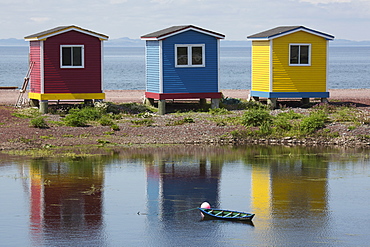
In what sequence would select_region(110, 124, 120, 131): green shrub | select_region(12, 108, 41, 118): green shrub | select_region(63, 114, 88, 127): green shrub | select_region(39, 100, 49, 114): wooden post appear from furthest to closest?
select_region(39, 100, 49, 114): wooden post < select_region(12, 108, 41, 118): green shrub < select_region(63, 114, 88, 127): green shrub < select_region(110, 124, 120, 131): green shrub

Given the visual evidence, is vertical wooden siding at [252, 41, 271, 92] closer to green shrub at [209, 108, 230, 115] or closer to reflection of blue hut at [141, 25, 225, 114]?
reflection of blue hut at [141, 25, 225, 114]

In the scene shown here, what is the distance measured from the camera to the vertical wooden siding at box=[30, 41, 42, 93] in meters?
34.6

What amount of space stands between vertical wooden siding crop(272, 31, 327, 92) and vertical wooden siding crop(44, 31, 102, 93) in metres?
9.01

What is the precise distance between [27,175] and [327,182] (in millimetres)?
9375

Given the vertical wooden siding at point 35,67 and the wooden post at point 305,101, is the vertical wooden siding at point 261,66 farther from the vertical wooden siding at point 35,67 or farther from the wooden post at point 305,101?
the vertical wooden siding at point 35,67

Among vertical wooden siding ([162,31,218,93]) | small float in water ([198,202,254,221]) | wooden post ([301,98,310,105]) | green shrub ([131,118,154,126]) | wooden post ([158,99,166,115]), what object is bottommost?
small float in water ([198,202,254,221])

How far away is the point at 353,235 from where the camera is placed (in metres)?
16.3

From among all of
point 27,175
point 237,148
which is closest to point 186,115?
point 237,148

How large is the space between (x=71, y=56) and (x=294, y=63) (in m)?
11.3

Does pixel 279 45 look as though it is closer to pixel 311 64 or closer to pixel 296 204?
pixel 311 64

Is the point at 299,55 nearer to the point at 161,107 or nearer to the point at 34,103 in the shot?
the point at 161,107

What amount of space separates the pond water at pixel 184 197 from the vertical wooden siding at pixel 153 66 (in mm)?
8028

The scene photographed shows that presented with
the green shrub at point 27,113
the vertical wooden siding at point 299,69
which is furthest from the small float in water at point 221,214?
the vertical wooden siding at point 299,69

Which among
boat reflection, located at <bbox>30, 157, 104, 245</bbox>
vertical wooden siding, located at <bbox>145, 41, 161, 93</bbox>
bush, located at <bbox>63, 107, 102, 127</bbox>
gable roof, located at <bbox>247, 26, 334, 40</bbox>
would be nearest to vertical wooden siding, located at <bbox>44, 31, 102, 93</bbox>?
bush, located at <bbox>63, 107, 102, 127</bbox>
